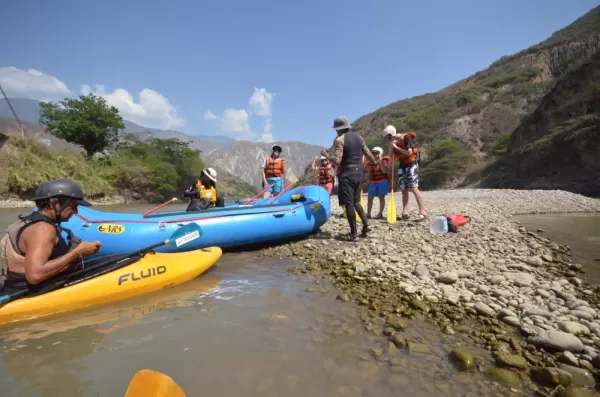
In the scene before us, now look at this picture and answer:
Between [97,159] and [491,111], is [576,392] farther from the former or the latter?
[491,111]

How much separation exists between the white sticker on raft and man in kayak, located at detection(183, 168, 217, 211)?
185 centimetres

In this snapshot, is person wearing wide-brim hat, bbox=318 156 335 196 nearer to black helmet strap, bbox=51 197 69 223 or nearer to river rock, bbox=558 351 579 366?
black helmet strap, bbox=51 197 69 223

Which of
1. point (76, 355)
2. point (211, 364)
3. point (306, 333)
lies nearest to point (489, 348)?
point (306, 333)

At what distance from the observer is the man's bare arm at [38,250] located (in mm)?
2418

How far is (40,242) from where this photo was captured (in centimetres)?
243

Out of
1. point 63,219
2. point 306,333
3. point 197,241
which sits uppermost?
point 63,219

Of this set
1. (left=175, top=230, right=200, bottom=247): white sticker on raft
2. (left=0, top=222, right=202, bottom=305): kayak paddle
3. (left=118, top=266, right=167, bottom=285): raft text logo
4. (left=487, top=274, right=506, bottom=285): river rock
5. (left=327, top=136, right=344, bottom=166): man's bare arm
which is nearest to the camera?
(left=0, top=222, right=202, bottom=305): kayak paddle

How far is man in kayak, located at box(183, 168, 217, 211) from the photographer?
20.1ft

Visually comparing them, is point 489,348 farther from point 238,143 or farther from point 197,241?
point 238,143

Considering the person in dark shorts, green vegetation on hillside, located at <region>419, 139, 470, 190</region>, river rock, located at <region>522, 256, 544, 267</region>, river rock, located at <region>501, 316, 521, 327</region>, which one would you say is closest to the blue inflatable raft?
the person in dark shorts

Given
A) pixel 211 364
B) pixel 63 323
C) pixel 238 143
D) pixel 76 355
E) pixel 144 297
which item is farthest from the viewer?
pixel 238 143

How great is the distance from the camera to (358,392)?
1.67m

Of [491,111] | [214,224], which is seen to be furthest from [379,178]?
[491,111]

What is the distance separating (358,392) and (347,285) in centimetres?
168
